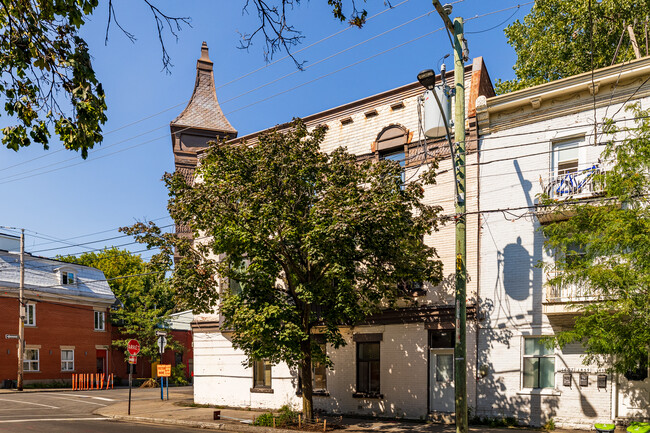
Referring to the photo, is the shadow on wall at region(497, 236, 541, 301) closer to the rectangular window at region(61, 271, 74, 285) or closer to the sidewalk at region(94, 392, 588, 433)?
the sidewalk at region(94, 392, 588, 433)

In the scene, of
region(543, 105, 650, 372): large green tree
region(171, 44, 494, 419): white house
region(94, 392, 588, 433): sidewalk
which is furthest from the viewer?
region(171, 44, 494, 419): white house

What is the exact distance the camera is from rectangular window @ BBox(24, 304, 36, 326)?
4056cm

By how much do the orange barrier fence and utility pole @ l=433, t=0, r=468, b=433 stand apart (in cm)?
3448

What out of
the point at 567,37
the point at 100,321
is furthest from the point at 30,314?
the point at 567,37

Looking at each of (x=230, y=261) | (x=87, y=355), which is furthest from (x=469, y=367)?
(x=87, y=355)

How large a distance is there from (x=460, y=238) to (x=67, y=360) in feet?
130

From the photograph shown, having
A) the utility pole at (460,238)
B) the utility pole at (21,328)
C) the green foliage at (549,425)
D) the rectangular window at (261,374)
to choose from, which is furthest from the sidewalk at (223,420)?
the utility pole at (21,328)

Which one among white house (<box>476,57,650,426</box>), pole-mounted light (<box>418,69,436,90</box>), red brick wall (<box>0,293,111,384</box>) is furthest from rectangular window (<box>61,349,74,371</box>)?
pole-mounted light (<box>418,69,436,90</box>)

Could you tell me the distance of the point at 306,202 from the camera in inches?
641

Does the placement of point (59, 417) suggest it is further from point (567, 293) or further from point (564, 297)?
point (567, 293)

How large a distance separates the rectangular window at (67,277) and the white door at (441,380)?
36537 millimetres

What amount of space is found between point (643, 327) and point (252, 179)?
1077 centimetres

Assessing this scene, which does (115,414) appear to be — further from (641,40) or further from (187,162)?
(641,40)

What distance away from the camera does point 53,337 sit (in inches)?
1649
